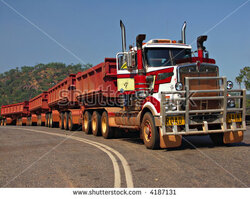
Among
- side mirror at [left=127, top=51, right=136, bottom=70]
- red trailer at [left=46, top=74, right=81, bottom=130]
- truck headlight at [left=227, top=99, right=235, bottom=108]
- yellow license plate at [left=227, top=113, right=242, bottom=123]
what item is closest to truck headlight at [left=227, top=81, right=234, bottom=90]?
truck headlight at [left=227, top=99, right=235, bottom=108]

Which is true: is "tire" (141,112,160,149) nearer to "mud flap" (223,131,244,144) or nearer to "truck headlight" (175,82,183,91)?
"truck headlight" (175,82,183,91)

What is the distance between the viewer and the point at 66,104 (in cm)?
1862

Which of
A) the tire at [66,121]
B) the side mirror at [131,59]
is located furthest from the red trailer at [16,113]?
the side mirror at [131,59]

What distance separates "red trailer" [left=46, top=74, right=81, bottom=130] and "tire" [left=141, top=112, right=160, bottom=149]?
7.67 m

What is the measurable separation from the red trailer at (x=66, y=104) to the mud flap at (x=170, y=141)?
856 cm

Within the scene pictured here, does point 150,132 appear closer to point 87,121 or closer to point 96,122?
point 96,122

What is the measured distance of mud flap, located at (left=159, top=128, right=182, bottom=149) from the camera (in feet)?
26.8

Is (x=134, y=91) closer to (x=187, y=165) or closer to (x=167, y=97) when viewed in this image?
(x=167, y=97)

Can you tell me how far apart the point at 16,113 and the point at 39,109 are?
931 cm

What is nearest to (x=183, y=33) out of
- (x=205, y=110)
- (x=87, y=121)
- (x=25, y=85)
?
(x=205, y=110)

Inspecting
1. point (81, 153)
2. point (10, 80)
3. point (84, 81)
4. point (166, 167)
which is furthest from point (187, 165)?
point (10, 80)

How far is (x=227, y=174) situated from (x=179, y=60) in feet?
13.9

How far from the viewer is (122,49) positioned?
10.5 metres

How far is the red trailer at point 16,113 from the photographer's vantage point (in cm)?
3288
